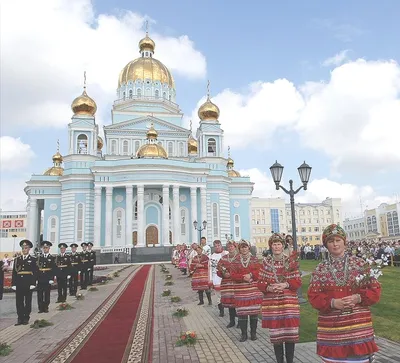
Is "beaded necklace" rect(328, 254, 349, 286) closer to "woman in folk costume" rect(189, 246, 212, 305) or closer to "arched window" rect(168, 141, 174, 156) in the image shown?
"woman in folk costume" rect(189, 246, 212, 305)

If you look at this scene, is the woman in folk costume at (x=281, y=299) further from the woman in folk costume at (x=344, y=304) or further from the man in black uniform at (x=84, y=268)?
the man in black uniform at (x=84, y=268)

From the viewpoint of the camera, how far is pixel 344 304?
142 inches

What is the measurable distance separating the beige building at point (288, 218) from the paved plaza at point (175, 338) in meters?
75.4

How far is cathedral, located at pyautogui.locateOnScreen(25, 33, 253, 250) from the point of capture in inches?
1565

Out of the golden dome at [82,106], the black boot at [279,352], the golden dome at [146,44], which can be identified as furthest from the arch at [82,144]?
the black boot at [279,352]

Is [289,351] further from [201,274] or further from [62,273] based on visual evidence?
[62,273]

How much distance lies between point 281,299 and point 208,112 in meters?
45.6

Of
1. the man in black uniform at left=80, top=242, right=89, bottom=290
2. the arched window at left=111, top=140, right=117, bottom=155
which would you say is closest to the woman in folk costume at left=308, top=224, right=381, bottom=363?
the man in black uniform at left=80, top=242, right=89, bottom=290

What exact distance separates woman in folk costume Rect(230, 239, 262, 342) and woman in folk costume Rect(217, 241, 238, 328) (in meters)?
0.41

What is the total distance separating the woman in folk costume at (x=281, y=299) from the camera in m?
5.21

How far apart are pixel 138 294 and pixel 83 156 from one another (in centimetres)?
3207

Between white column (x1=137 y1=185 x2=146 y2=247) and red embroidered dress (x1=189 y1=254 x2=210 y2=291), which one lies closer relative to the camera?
red embroidered dress (x1=189 y1=254 x2=210 y2=291)

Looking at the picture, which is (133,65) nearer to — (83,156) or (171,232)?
(83,156)

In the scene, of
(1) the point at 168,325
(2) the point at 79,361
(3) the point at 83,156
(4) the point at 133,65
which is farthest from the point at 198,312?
(4) the point at 133,65
